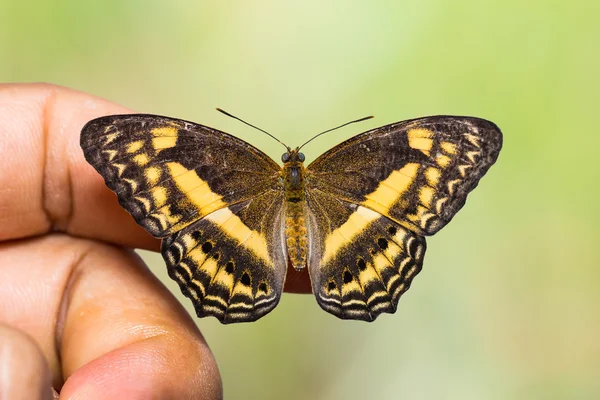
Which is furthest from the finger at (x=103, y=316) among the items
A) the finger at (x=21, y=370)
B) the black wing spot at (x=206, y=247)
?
the black wing spot at (x=206, y=247)

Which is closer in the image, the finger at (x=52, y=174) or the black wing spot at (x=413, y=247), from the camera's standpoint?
the black wing spot at (x=413, y=247)

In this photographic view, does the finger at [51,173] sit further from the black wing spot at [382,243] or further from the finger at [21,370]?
the black wing spot at [382,243]

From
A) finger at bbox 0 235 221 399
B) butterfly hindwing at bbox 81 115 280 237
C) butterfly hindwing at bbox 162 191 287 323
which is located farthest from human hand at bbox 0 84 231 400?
butterfly hindwing at bbox 81 115 280 237

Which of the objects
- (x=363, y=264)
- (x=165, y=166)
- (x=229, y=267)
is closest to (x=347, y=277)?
(x=363, y=264)

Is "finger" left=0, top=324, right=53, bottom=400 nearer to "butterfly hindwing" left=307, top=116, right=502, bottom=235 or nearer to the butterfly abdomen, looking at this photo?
the butterfly abdomen

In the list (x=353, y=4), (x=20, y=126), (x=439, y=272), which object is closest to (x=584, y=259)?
(x=439, y=272)
